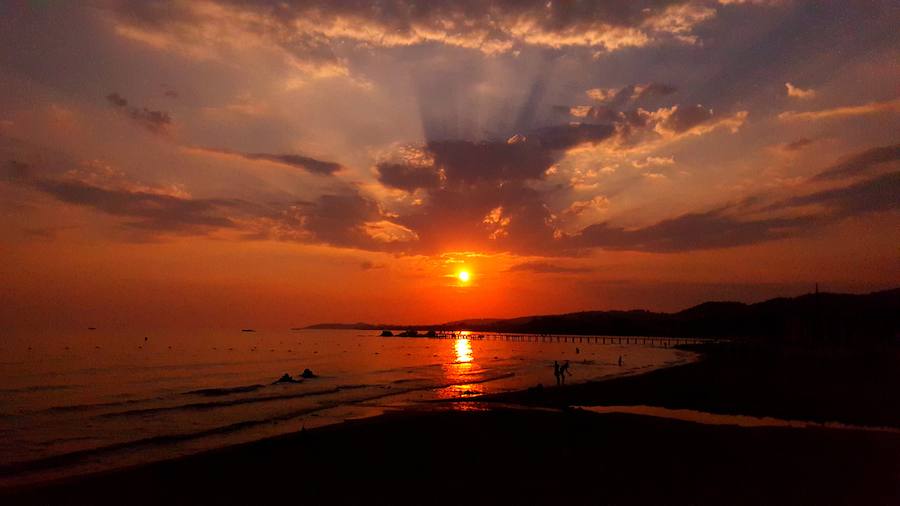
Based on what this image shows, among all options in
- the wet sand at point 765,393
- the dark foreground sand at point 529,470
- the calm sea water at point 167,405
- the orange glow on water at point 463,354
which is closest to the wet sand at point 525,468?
the dark foreground sand at point 529,470

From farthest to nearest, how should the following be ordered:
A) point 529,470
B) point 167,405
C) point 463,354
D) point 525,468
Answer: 1. point 463,354
2. point 167,405
3. point 525,468
4. point 529,470

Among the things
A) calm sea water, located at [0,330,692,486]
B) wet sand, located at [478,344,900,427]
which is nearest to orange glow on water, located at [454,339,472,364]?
calm sea water, located at [0,330,692,486]

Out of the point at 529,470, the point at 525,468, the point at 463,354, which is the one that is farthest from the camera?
the point at 463,354

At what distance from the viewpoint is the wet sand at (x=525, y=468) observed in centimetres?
1302

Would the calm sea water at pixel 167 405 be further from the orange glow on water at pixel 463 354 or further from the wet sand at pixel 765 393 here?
the orange glow on water at pixel 463 354

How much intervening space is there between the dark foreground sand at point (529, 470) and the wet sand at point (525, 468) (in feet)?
0.12

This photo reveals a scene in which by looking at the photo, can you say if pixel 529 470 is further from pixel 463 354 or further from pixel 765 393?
pixel 463 354

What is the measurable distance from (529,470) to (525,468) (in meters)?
0.24

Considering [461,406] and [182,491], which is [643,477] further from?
[461,406]

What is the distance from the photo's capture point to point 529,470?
599 inches

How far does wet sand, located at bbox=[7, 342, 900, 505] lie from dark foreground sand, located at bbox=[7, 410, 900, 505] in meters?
0.04

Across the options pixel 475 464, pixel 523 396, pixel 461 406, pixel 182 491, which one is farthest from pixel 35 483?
pixel 523 396

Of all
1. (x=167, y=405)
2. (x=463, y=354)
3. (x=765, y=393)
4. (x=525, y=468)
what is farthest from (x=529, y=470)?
(x=463, y=354)

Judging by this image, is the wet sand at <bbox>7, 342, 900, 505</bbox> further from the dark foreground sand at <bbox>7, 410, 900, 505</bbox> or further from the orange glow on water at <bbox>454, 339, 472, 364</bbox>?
the orange glow on water at <bbox>454, 339, 472, 364</bbox>
